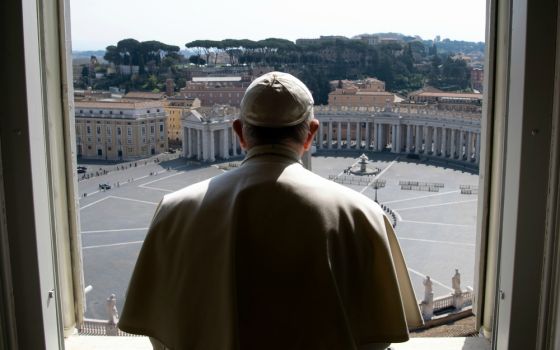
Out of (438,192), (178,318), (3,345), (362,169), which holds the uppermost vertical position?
(178,318)

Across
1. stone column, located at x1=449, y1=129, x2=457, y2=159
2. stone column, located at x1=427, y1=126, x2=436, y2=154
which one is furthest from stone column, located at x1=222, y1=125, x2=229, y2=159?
stone column, located at x1=427, y1=126, x2=436, y2=154

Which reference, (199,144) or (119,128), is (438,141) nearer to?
(199,144)

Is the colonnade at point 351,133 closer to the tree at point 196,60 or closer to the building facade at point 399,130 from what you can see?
the building facade at point 399,130

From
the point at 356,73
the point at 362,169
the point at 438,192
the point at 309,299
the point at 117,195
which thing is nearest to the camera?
the point at 309,299

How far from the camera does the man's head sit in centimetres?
59

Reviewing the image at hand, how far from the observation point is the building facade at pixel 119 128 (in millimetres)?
1914

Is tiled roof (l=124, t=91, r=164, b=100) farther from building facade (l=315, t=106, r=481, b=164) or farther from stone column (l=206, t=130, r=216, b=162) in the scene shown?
building facade (l=315, t=106, r=481, b=164)

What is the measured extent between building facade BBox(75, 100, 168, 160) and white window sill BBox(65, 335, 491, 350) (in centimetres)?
85

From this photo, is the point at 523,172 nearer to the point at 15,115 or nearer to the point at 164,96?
the point at 15,115

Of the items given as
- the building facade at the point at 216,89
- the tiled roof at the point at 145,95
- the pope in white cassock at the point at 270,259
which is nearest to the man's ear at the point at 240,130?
the pope in white cassock at the point at 270,259

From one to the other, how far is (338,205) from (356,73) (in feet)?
5.78

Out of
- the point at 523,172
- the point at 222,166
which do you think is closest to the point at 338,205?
the point at 523,172

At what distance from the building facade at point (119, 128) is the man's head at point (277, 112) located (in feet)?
4.37

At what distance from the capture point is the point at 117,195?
343 centimetres
